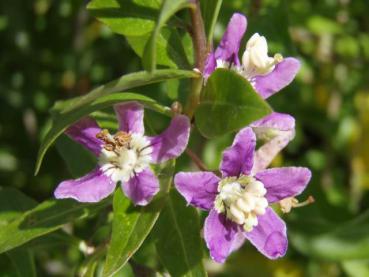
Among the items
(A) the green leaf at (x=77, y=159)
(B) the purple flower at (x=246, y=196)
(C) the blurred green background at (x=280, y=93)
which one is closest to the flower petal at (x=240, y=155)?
(B) the purple flower at (x=246, y=196)

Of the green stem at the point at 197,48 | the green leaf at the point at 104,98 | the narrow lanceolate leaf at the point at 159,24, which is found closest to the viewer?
the narrow lanceolate leaf at the point at 159,24

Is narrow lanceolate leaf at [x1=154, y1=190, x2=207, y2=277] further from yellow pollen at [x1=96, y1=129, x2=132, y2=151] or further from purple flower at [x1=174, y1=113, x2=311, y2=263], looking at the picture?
yellow pollen at [x1=96, y1=129, x2=132, y2=151]

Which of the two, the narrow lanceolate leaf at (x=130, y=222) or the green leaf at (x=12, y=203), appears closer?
the narrow lanceolate leaf at (x=130, y=222)

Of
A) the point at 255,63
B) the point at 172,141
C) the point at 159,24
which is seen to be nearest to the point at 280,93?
the point at 255,63

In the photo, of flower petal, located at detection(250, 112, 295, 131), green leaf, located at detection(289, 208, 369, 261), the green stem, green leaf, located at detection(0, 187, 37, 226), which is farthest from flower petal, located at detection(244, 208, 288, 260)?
green leaf, located at detection(289, 208, 369, 261)

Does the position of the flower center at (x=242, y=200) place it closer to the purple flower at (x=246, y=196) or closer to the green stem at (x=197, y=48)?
the purple flower at (x=246, y=196)

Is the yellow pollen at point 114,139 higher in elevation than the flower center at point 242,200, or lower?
higher

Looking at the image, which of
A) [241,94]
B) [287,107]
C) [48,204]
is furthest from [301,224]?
[241,94]
